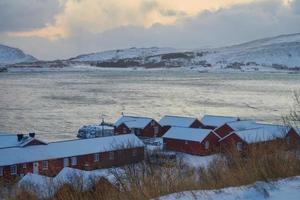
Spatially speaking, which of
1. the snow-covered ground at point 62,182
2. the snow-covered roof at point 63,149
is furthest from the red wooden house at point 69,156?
the snow-covered ground at point 62,182

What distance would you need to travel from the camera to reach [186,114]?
168ft

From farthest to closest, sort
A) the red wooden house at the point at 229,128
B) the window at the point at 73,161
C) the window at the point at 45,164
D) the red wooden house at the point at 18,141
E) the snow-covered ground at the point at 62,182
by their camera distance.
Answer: the red wooden house at the point at 229,128, the red wooden house at the point at 18,141, the window at the point at 73,161, the window at the point at 45,164, the snow-covered ground at the point at 62,182

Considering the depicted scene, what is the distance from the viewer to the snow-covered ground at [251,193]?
17.1 feet

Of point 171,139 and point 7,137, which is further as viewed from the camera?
point 171,139

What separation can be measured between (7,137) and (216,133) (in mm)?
13463

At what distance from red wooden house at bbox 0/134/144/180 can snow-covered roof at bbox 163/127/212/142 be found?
381 centimetres

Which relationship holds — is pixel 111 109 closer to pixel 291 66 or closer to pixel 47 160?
pixel 47 160

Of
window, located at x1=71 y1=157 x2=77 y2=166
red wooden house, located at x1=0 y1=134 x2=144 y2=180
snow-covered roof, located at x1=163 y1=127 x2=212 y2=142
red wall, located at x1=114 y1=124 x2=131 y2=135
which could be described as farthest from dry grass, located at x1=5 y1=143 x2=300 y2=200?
red wall, located at x1=114 y1=124 x2=131 y2=135

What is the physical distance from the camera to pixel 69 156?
25.5 metres

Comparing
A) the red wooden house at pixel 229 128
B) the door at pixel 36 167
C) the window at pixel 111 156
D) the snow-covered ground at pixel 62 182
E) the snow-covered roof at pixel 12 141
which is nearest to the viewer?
the snow-covered ground at pixel 62 182

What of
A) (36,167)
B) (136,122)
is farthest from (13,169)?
(136,122)

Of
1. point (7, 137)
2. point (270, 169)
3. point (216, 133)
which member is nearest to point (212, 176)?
point (270, 169)

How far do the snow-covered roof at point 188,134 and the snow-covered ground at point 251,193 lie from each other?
79.0 ft

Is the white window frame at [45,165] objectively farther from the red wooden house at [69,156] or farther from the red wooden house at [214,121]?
the red wooden house at [214,121]
